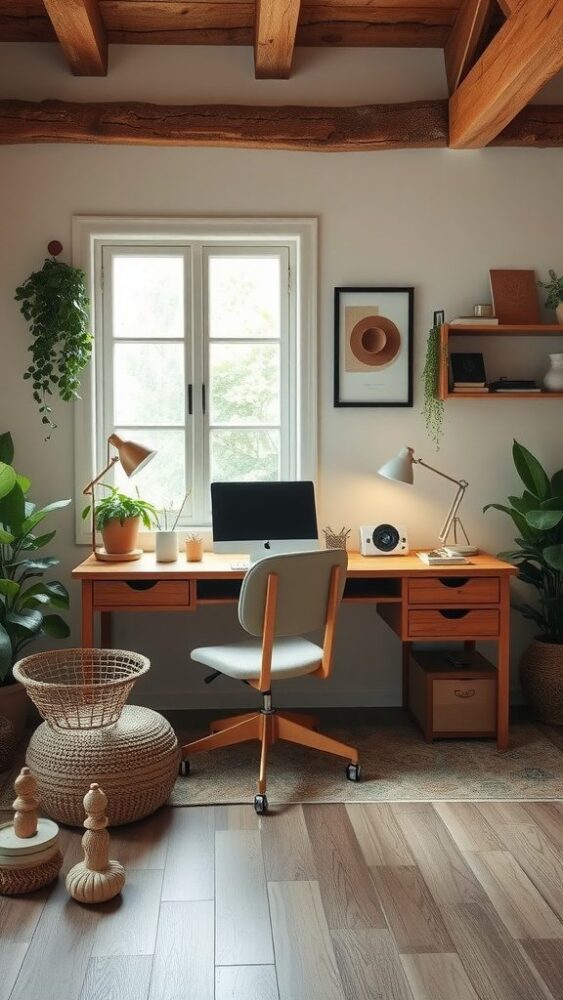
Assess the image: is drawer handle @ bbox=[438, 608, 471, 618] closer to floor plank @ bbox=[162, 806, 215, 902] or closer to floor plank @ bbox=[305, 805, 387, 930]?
floor plank @ bbox=[305, 805, 387, 930]

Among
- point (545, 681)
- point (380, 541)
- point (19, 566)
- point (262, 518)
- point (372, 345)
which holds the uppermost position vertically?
point (372, 345)

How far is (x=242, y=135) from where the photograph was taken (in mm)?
4133

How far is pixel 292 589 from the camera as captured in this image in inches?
130

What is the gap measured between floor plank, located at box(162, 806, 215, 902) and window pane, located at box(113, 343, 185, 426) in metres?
1.82

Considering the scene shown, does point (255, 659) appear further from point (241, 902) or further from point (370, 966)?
point (370, 966)

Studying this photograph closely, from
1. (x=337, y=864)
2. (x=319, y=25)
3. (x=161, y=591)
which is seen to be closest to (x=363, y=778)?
(x=337, y=864)

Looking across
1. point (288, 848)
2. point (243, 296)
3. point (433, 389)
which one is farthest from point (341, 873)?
point (243, 296)

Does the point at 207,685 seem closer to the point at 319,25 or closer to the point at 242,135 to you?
the point at 242,135

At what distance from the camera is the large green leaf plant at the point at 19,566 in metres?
3.73

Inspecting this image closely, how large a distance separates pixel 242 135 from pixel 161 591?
1.98 meters

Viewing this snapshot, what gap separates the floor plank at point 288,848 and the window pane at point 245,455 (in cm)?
163

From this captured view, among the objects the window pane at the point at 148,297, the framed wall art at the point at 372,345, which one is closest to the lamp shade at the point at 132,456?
the window pane at the point at 148,297

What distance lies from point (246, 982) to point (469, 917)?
643 millimetres

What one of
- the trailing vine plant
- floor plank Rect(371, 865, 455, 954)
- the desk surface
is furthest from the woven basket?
the trailing vine plant
